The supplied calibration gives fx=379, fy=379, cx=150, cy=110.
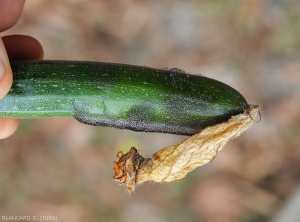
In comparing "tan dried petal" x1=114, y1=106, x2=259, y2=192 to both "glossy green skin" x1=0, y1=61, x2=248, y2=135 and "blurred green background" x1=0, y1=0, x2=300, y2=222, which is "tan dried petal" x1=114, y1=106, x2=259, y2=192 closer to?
"glossy green skin" x1=0, y1=61, x2=248, y2=135

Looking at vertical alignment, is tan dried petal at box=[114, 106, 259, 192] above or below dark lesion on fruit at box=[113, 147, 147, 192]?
above

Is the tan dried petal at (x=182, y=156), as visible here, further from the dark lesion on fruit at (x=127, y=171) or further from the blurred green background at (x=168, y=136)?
the blurred green background at (x=168, y=136)

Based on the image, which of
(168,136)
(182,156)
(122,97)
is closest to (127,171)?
(182,156)

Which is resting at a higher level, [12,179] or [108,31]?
[108,31]

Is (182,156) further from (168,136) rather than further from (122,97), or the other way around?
(168,136)

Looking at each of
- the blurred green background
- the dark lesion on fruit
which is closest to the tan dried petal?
the dark lesion on fruit

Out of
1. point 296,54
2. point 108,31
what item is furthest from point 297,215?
point 108,31

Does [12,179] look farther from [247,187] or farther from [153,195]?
[247,187]
